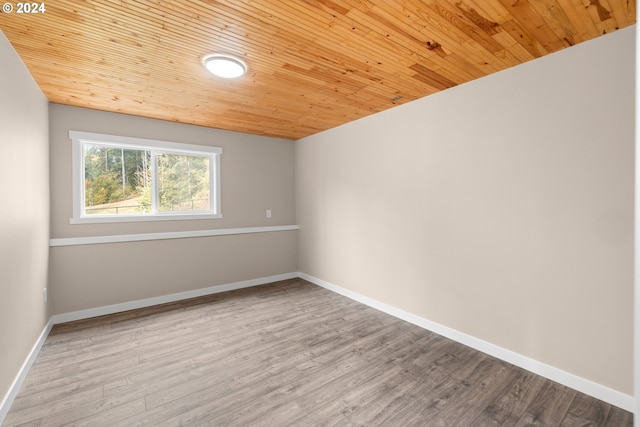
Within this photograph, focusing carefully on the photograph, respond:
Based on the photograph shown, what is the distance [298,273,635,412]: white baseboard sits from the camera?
1827 millimetres

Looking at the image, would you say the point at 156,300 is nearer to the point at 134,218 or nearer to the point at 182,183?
the point at 134,218

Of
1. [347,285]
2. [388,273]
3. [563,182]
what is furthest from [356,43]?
[347,285]

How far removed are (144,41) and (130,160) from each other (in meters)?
2.16

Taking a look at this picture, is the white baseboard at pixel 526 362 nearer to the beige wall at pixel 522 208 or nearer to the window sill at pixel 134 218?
the beige wall at pixel 522 208

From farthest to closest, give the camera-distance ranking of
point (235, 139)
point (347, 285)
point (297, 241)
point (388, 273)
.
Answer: point (297, 241) → point (235, 139) → point (347, 285) → point (388, 273)

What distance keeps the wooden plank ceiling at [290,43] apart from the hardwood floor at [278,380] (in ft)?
7.92

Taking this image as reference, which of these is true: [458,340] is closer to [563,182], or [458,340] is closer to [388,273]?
[388,273]

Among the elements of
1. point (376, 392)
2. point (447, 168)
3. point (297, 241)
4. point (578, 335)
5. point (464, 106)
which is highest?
point (464, 106)

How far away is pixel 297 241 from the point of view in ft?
16.2

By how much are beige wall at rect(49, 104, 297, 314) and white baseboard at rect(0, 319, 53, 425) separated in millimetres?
568

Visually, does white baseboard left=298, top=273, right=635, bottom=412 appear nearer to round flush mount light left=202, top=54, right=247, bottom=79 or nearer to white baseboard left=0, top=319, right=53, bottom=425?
round flush mount light left=202, top=54, right=247, bottom=79

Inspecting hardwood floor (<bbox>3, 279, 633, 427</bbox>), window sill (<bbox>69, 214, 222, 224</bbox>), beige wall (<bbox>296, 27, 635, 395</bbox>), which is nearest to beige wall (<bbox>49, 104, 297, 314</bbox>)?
window sill (<bbox>69, 214, 222, 224</bbox>)

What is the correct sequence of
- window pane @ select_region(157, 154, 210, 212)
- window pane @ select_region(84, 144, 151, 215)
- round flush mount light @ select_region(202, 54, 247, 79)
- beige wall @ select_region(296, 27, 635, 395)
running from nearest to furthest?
beige wall @ select_region(296, 27, 635, 395)
round flush mount light @ select_region(202, 54, 247, 79)
window pane @ select_region(84, 144, 151, 215)
window pane @ select_region(157, 154, 210, 212)

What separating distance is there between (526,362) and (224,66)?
11.0 feet
